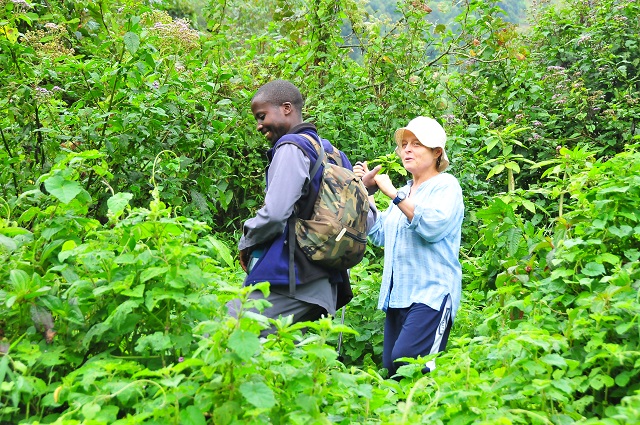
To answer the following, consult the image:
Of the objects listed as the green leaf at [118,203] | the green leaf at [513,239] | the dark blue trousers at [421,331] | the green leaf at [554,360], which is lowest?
the dark blue trousers at [421,331]

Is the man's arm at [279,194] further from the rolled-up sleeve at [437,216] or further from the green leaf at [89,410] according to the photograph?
the green leaf at [89,410]

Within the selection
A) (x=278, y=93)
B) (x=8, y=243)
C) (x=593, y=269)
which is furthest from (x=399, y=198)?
(x=8, y=243)

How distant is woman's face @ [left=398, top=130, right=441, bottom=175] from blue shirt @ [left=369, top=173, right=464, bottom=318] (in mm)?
91

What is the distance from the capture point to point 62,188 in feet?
7.86

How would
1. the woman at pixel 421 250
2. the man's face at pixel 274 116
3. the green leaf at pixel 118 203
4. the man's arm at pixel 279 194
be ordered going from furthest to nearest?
the woman at pixel 421 250
the man's face at pixel 274 116
the man's arm at pixel 279 194
the green leaf at pixel 118 203

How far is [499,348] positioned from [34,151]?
3245 millimetres

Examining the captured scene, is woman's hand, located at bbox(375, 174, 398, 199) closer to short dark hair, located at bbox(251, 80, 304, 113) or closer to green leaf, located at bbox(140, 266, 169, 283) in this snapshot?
short dark hair, located at bbox(251, 80, 304, 113)

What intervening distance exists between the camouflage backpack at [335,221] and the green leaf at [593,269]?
3.21ft

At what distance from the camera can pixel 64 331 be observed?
2.30 m

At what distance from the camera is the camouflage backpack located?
321 cm

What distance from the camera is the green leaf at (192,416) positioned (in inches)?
74.4

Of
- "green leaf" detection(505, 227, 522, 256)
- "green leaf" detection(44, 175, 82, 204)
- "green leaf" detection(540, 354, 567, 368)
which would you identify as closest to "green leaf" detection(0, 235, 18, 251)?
"green leaf" detection(44, 175, 82, 204)

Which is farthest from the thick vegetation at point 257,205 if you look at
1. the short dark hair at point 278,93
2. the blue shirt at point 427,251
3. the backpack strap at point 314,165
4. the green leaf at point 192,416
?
the short dark hair at point 278,93

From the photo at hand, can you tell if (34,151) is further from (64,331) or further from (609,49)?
(609,49)
